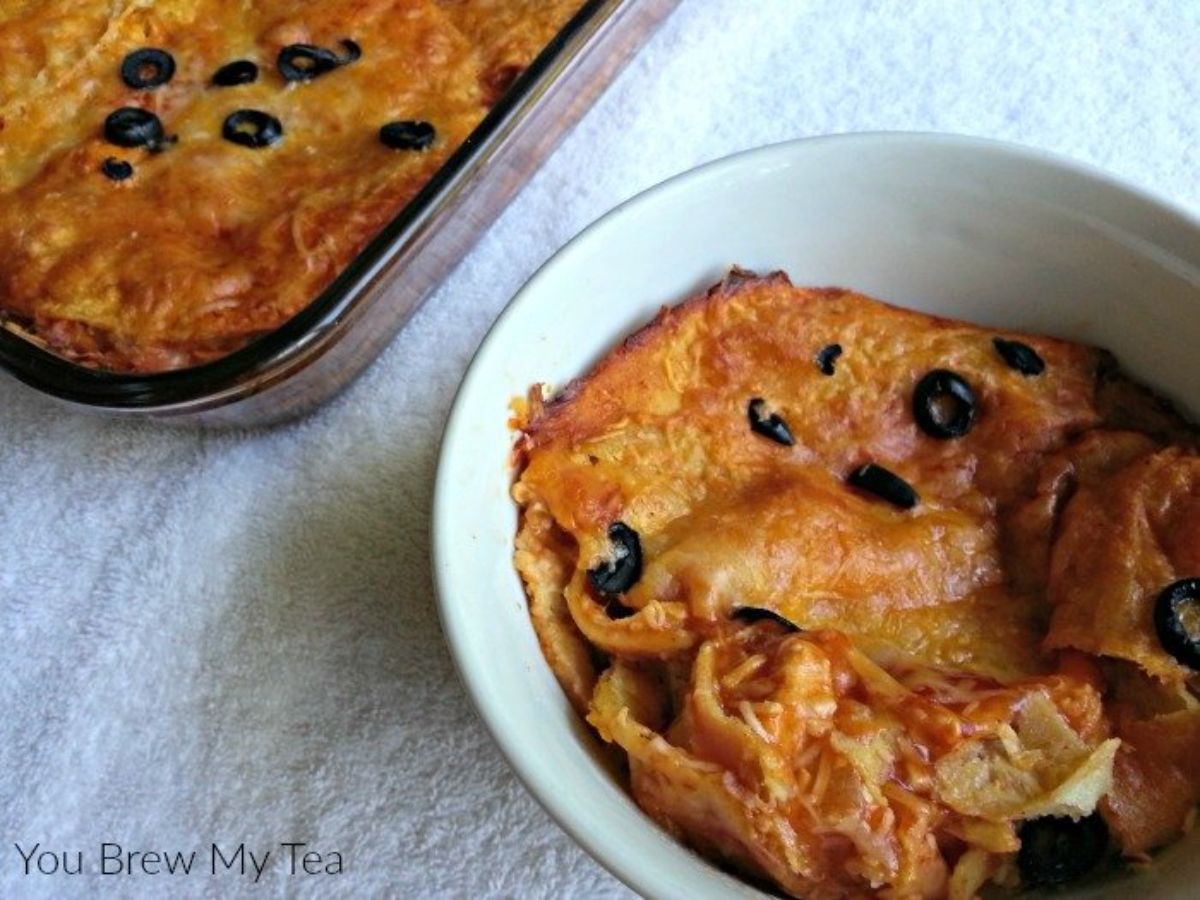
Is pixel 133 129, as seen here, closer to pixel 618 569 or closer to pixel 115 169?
pixel 115 169

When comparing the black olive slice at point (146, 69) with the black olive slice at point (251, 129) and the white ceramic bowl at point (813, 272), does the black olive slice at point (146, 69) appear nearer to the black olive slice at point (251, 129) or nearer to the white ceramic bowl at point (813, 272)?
the black olive slice at point (251, 129)

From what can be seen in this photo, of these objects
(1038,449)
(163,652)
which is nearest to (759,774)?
(1038,449)

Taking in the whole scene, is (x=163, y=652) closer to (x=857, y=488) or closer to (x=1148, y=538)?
(x=857, y=488)

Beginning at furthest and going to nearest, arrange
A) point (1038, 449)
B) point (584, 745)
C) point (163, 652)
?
1. point (163, 652)
2. point (1038, 449)
3. point (584, 745)

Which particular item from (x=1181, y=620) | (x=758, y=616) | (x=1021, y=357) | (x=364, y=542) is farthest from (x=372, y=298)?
(x=1181, y=620)

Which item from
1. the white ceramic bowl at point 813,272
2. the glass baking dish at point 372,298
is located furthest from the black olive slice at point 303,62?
the white ceramic bowl at point 813,272
